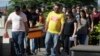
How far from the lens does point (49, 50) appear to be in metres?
13.0

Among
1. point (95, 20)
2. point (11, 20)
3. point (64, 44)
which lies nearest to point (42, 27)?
point (64, 44)

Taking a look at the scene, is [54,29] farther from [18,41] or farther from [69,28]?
[69,28]

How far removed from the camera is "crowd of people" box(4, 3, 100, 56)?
41.4ft

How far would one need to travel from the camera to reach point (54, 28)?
12656mm

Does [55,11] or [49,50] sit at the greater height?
[55,11]

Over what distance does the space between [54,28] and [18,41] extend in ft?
4.07

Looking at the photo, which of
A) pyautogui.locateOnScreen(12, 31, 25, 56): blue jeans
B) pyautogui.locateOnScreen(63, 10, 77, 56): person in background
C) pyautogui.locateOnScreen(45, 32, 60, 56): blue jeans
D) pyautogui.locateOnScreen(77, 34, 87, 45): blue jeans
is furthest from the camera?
pyautogui.locateOnScreen(77, 34, 87, 45): blue jeans

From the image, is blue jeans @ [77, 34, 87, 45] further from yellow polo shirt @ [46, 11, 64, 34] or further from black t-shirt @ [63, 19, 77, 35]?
yellow polo shirt @ [46, 11, 64, 34]

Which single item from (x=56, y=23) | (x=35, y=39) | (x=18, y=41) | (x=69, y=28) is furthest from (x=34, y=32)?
(x=56, y=23)

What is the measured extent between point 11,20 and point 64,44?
2.36 metres

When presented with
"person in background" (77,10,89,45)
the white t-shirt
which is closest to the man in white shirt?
the white t-shirt

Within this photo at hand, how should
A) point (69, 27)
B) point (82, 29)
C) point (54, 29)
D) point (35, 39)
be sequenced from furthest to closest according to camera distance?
1. point (35, 39)
2. point (82, 29)
3. point (69, 27)
4. point (54, 29)

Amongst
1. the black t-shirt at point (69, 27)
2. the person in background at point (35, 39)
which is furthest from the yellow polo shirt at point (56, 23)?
Answer: the person in background at point (35, 39)

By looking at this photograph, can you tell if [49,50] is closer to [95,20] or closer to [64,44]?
[64,44]
